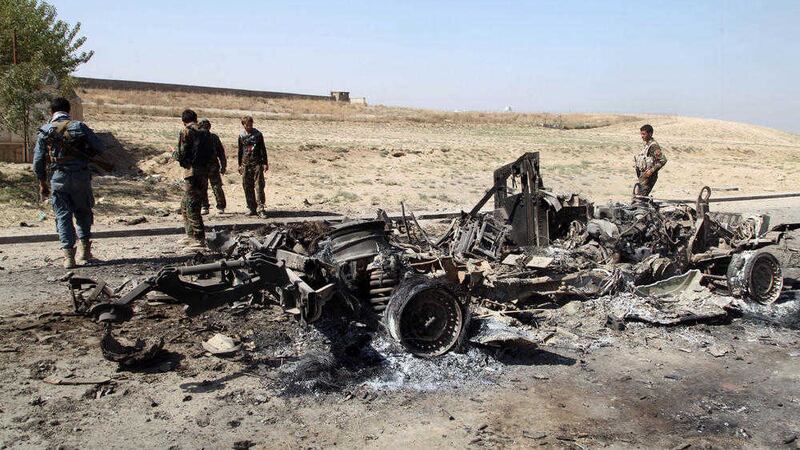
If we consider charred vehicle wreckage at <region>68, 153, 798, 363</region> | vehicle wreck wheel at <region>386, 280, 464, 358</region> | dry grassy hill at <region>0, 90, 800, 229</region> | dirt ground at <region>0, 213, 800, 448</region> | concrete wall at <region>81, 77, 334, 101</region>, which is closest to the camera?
dirt ground at <region>0, 213, 800, 448</region>

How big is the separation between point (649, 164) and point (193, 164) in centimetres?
676

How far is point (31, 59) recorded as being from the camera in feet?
46.2

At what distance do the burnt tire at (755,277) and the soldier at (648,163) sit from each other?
2480 millimetres

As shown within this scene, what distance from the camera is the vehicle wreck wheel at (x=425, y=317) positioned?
17.3 feet

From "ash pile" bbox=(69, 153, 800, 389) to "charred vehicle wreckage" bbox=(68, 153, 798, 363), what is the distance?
0.02 metres

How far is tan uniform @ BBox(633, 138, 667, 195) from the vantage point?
9.69 meters

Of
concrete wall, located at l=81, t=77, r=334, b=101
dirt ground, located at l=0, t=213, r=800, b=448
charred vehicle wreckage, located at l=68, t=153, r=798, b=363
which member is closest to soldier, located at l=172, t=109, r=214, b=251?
charred vehicle wreckage, located at l=68, t=153, r=798, b=363

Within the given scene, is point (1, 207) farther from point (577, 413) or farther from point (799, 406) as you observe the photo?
point (799, 406)

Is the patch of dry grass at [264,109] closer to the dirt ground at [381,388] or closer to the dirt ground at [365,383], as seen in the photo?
the dirt ground at [365,383]

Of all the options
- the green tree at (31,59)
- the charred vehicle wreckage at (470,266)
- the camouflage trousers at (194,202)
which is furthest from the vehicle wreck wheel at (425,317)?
the green tree at (31,59)

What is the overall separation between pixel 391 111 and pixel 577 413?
48.1 metres

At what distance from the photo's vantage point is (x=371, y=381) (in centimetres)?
503

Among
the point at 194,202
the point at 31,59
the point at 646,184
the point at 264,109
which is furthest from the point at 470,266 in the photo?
the point at 264,109

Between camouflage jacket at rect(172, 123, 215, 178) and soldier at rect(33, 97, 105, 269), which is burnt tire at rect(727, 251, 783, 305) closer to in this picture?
camouflage jacket at rect(172, 123, 215, 178)
